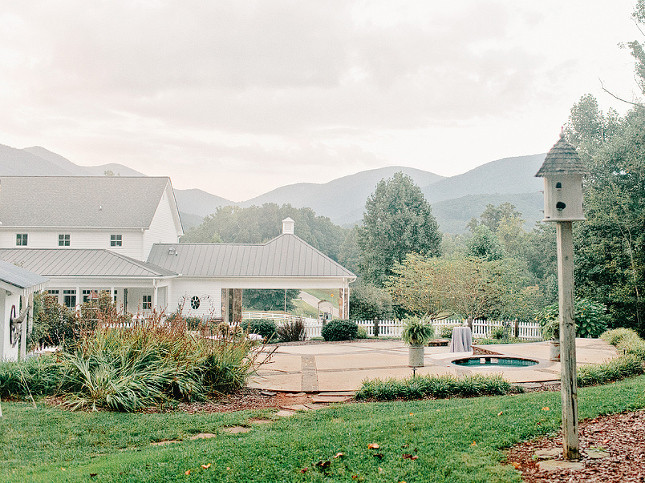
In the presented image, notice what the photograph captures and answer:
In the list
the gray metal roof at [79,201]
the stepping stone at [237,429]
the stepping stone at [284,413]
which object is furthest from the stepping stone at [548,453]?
the gray metal roof at [79,201]

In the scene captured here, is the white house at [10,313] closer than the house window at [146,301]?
Yes

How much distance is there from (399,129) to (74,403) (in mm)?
37214

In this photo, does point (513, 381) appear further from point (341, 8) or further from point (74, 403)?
point (341, 8)

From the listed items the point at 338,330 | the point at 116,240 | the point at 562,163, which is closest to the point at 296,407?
the point at 562,163

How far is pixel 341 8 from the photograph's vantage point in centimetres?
2070

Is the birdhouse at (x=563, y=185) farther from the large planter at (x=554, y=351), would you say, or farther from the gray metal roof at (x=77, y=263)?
the gray metal roof at (x=77, y=263)

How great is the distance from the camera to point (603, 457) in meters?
4.55

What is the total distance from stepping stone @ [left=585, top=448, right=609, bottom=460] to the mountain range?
81.6 meters

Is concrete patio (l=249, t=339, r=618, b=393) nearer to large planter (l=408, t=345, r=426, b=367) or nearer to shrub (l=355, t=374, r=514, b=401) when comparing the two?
large planter (l=408, t=345, r=426, b=367)

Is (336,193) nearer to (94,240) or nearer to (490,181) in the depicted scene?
(490,181)

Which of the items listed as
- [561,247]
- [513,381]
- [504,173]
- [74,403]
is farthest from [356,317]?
[504,173]

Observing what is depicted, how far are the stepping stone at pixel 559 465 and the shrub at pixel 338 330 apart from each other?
14358 mm

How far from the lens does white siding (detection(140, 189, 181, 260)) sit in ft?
84.1

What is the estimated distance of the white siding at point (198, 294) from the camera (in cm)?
2483
